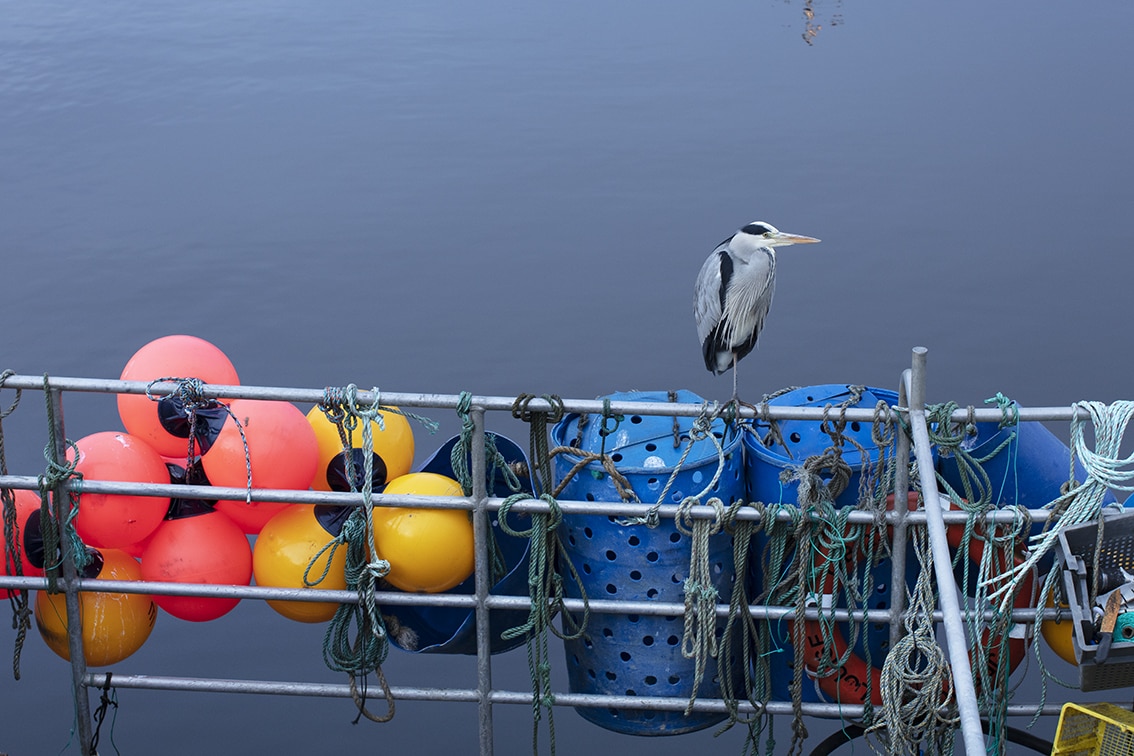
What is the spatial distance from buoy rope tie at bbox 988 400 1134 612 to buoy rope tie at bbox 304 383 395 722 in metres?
1.56

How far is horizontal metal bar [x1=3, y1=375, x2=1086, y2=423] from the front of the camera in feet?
9.11

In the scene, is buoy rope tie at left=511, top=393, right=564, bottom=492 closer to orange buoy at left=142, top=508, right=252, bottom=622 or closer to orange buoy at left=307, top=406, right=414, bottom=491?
orange buoy at left=307, top=406, right=414, bottom=491

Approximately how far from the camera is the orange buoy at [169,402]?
10.3ft

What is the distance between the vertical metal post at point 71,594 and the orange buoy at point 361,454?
65cm

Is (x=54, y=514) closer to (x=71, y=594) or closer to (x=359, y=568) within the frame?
(x=71, y=594)

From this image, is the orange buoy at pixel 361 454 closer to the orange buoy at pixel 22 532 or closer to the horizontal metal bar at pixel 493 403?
the horizontal metal bar at pixel 493 403

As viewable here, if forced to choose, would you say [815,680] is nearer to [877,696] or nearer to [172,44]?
[877,696]

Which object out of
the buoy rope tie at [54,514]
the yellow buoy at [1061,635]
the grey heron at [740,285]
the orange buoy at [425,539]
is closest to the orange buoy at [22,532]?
the buoy rope tie at [54,514]

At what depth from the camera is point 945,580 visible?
2256 mm

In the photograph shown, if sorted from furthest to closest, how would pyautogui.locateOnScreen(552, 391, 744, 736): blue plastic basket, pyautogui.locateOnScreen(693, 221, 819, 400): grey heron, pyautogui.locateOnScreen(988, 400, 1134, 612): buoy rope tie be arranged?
pyautogui.locateOnScreen(693, 221, 819, 400): grey heron, pyautogui.locateOnScreen(552, 391, 744, 736): blue plastic basket, pyautogui.locateOnScreen(988, 400, 1134, 612): buoy rope tie

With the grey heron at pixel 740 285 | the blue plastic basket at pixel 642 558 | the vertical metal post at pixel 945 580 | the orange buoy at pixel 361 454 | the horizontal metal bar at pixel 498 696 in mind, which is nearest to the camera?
the vertical metal post at pixel 945 580

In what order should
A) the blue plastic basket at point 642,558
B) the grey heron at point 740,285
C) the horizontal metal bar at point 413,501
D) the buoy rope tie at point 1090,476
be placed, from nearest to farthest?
the buoy rope tie at point 1090,476 → the horizontal metal bar at point 413,501 → the blue plastic basket at point 642,558 → the grey heron at point 740,285

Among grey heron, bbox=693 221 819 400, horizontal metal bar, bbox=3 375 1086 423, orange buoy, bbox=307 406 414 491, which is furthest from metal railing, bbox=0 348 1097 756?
grey heron, bbox=693 221 819 400

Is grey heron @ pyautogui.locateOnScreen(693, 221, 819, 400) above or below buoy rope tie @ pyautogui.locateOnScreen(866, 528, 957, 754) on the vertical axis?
above
